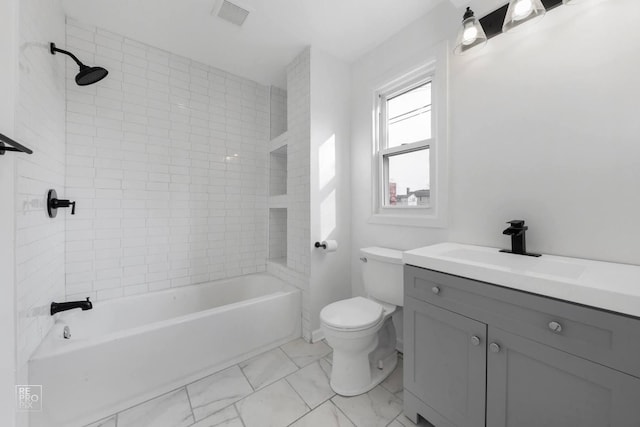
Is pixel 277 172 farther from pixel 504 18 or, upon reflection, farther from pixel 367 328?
pixel 504 18

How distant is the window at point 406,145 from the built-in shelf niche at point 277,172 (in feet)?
3.95

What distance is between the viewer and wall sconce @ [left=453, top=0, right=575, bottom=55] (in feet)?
3.81

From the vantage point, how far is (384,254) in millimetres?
1782

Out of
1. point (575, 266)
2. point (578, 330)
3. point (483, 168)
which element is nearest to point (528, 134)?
point (483, 168)

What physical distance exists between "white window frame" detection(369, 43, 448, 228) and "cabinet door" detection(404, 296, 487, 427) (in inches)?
28.5

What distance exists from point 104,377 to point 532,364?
2122 mm

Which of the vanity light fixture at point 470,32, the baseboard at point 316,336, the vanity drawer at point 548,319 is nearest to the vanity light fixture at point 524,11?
A: the vanity light fixture at point 470,32

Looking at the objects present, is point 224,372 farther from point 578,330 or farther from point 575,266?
point 575,266

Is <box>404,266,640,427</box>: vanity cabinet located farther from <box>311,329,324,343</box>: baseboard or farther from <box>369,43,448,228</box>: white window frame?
<box>311,329,324,343</box>: baseboard

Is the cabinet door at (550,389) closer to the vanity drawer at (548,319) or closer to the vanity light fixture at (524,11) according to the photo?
the vanity drawer at (548,319)

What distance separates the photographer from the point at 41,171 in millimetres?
1353

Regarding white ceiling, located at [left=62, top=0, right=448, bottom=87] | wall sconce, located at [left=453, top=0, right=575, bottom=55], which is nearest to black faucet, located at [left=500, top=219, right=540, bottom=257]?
wall sconce, located at [left=453, top=0, right=575, bottom=55]

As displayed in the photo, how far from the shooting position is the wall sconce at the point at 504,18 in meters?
1.16

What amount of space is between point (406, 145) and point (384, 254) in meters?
0.91
